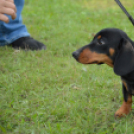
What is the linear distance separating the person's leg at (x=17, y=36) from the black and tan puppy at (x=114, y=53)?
1.15 m

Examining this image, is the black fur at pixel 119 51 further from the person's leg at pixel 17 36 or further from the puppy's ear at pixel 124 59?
the person's leg at pixel 17 36

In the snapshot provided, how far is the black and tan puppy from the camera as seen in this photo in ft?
5.57

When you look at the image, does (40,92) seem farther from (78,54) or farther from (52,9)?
(52,9)

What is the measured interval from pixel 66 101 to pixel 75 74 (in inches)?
19.1

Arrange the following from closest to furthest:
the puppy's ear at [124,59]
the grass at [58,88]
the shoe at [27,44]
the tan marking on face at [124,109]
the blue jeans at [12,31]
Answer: the puppy's ear at [124,59] < the grass at [58,88] < the tan marking on face at [124,109] < the shoe at [27,44] < the blue jeans at [12,31]

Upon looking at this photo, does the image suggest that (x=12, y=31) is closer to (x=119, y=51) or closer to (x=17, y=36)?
(x=17, y=36)

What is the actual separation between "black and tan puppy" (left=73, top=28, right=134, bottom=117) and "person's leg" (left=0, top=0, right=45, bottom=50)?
1149mm

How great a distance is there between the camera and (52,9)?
12.6 feet

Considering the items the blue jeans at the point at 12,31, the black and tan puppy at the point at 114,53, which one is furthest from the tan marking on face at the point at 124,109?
the blue jeans at the point at 12,31

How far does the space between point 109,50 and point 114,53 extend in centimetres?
5

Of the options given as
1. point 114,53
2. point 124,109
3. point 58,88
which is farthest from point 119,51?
point 58,88

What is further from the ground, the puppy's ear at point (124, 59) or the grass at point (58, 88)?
the puppy's ear at point (124, 59)

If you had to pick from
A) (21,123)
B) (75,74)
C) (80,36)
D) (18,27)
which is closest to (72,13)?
(80,36)

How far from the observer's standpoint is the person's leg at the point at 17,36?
2873mm
